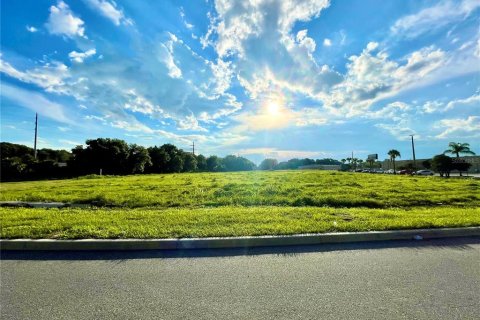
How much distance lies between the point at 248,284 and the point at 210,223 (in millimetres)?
2751

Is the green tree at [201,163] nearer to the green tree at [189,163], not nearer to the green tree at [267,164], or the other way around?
the green tree at [189,163]

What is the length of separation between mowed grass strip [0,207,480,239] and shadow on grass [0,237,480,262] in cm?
50

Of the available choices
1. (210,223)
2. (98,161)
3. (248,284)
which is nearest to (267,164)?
(98,161)

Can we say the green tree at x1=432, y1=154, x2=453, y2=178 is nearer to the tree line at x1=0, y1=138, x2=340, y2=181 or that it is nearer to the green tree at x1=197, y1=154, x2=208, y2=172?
the tree line at x1=0, y1=138, x2=340, y2=181

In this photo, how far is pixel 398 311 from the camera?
9.59ft

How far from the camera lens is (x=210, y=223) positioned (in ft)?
20.3

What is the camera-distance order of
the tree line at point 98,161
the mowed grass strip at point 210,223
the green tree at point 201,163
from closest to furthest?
the mowed grass strip at point 210,223 → the tree line at point 98,161 → the green tree at point 201,163

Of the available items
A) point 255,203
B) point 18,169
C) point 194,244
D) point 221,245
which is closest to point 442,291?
point 221,245

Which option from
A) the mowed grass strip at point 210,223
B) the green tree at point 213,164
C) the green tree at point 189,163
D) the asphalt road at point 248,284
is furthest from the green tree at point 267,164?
the asphalt road at point 248,284

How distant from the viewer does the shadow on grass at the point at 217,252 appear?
4531 mm

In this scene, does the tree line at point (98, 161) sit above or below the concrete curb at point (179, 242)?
above

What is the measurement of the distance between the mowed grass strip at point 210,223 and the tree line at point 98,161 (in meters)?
35.2

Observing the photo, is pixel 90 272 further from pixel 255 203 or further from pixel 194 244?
pixel 255 203

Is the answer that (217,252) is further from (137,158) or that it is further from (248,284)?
(137,158)
